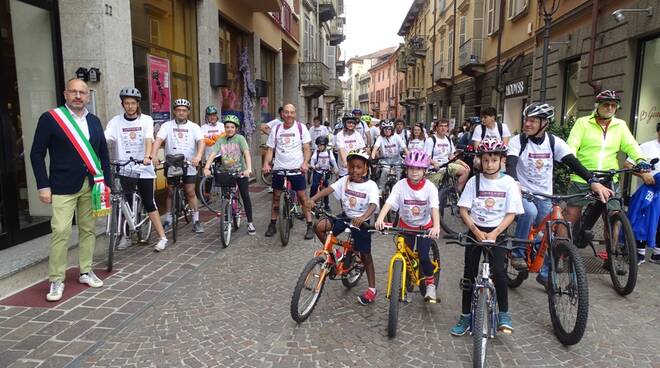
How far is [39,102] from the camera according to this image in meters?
6.00

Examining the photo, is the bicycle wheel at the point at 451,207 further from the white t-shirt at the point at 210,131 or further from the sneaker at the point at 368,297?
the white t-shirt at the point at 210,131

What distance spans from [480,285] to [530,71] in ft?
46.2

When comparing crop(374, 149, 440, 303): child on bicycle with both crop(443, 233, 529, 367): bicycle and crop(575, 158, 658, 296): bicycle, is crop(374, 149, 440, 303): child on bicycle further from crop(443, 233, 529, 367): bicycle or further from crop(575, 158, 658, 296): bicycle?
crop(575, 158, 658, 296): bicycle

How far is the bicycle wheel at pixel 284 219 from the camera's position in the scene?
6.53 meters

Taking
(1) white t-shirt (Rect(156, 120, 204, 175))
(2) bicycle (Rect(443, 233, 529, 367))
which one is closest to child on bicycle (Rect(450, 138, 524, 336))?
(2) bicycle (Rect(443, 233, 529, 367))

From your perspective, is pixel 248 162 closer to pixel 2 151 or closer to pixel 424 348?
pixel 2 151

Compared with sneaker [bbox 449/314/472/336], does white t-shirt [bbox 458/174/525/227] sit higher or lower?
higher


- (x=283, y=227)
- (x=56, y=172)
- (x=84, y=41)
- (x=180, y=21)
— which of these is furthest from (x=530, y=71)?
(x=56, y=172)

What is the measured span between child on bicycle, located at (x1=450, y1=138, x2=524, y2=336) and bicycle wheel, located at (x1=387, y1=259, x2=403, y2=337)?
0.52 m

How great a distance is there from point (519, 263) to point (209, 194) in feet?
20.5

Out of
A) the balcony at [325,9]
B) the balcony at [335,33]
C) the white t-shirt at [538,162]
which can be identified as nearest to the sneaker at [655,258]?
the white t-shirt at [538,162]

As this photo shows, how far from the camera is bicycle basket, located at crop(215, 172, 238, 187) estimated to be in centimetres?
660

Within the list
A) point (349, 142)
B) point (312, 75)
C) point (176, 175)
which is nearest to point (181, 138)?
point (176, 175)

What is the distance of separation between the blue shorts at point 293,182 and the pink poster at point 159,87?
309 centimetres
